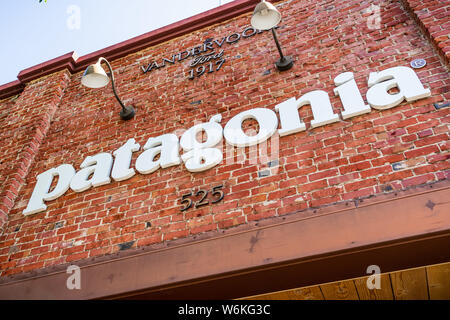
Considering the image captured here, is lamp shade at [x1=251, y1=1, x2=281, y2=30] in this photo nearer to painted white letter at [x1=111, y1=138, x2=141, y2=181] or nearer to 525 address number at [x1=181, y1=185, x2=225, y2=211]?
525 address number at [x1=181, y1=185, x2=225, y2=211]

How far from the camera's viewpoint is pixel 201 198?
3.20 m

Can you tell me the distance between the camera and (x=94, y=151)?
13.7 ft

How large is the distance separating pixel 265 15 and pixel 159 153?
1766 mm

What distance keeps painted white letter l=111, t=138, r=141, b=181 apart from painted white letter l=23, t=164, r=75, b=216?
22.5 inches

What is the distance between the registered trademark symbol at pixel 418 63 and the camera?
3252mm

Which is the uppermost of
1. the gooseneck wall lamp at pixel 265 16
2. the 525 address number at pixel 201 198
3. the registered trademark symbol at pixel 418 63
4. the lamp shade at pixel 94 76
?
the gooseneck wall lamp at pixel 265 16

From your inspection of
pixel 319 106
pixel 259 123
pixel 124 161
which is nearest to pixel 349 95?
pixel 319 106

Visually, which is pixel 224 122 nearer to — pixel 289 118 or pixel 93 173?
pixel 289 118

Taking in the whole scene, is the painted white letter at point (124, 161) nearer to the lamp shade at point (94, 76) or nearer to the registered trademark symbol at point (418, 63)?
the lamp shade at point (94, 76)

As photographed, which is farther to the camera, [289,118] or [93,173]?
[93,173]

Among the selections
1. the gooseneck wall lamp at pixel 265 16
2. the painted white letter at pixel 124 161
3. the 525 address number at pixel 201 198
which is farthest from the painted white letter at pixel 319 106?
the painted white letter at pixel 124 161

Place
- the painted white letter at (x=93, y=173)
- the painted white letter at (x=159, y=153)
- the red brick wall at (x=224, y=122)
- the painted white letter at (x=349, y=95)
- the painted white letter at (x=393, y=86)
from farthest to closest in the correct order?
the painted white letter at (x=93, y=173), the painted white letter at (x=159, y=153), the painted white letter at (x=349, y=95), the painted white letter at (x=393, y=86), the red brick wall at (x=224, y=122)

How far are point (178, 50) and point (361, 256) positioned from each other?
148 inches

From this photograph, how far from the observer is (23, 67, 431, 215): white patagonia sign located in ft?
10.5
